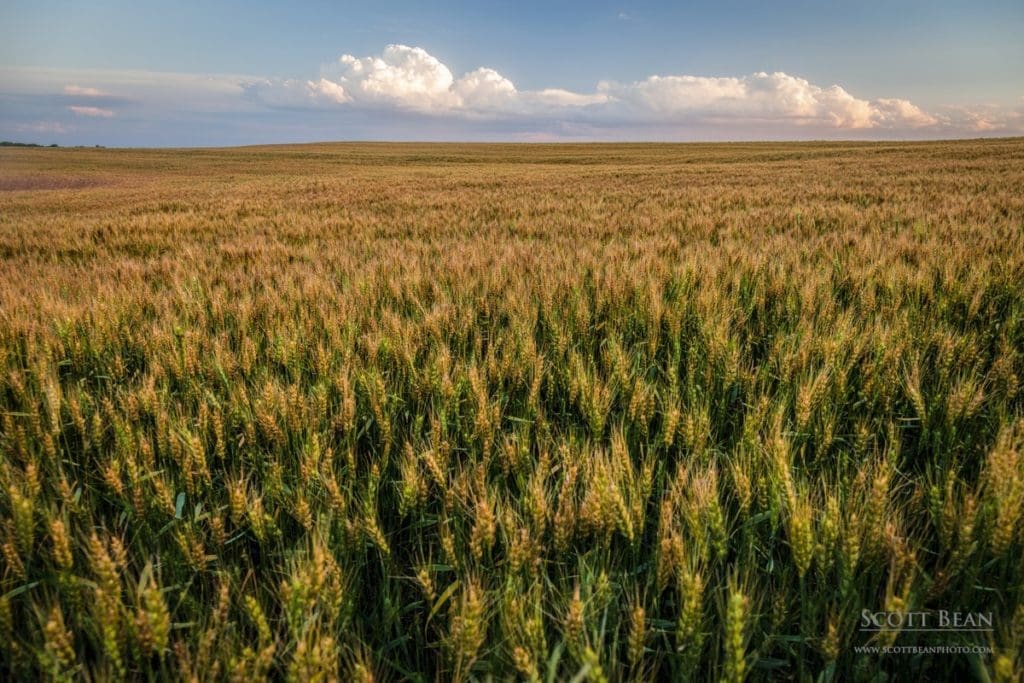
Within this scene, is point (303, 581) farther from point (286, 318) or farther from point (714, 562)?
point (286, 318)

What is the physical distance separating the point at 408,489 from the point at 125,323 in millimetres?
2189

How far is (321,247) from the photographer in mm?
5820

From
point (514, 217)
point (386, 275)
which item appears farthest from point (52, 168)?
point (386, 275)

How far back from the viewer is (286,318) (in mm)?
2564

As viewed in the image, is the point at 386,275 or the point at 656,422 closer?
the point at 656,422

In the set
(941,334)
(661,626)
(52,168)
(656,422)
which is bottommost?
(661,626)

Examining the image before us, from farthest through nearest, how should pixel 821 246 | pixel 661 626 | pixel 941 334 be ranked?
pixel 821 246, pixel 941 334, pixel 661 626

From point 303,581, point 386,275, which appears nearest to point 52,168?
point 386,275

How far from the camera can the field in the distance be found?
3.12ft

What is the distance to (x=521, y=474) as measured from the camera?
4.71 ft

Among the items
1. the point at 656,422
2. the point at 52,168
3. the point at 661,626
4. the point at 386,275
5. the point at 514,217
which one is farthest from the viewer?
the point at 52,168

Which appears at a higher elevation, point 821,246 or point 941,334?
point 821,246

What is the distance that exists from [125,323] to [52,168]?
54.0m

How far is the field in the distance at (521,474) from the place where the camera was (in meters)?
0.95
